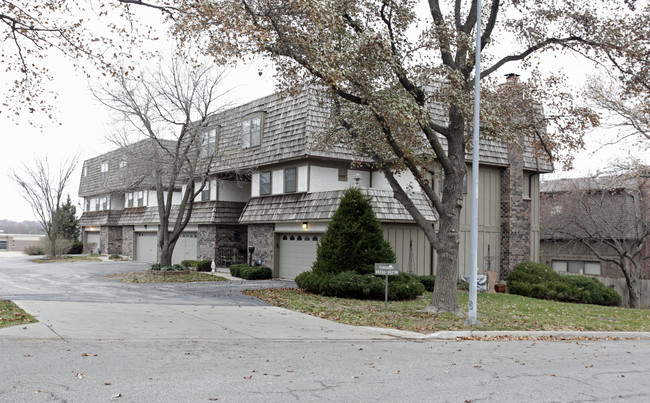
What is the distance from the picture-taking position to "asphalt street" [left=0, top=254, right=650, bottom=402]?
21.5ft

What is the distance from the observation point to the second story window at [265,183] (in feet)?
82.8

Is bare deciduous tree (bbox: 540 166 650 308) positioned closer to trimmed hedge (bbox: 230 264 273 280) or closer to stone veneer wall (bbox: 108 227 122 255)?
trimmed hedge (bbox: 230 264 273 280)

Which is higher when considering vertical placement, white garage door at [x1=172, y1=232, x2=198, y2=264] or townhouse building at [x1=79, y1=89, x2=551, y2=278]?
townhouse building at [x1=79, y1=89, x2=551, y2=278]

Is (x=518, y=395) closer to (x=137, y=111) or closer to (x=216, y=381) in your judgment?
(x=216, y=381)

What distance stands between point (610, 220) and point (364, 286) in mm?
17710

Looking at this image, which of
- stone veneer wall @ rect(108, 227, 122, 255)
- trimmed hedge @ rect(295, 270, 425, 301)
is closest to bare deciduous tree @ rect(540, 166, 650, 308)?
trimmed hedge @ rect(295, 270, 425, 301)

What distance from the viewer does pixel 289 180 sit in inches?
939

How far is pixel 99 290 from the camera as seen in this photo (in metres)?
18.1

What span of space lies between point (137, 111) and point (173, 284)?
7398mm

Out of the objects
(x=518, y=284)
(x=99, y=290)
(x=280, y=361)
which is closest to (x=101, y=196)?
(x=99, y=290)

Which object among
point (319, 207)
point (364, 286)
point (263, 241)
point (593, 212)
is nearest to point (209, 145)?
point (263, 241)

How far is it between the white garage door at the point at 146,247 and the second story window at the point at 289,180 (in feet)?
53.4

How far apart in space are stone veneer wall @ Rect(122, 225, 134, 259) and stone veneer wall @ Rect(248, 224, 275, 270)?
672 inches

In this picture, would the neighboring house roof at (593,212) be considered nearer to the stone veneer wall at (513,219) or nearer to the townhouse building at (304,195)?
the stone veneer wall at (513,219)
